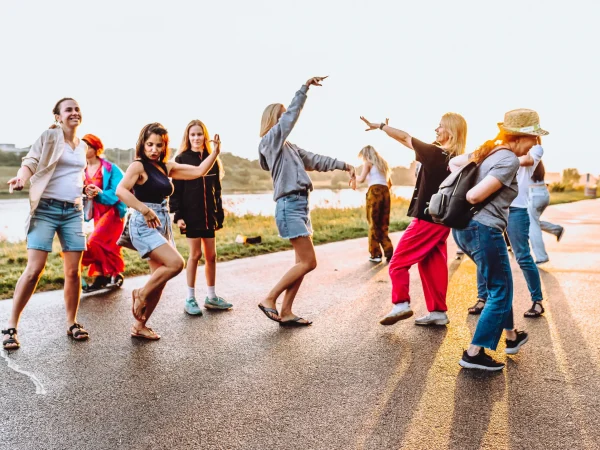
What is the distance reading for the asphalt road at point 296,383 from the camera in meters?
3.42

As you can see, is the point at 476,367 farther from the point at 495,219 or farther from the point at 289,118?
the point at 289,118

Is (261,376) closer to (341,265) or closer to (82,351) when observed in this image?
(82,351)

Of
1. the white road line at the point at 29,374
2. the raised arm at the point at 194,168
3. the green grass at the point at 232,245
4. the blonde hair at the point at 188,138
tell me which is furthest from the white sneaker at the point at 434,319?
the green grass at the point at 232,245

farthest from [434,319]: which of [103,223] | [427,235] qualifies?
[103,223]

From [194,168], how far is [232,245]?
21.6 feet

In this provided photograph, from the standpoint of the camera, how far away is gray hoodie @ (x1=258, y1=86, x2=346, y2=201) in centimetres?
557

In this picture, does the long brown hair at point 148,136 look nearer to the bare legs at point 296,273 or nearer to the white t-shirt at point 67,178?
the white t-shirt at point 67,178

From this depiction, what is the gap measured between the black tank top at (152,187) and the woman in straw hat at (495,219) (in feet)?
8.31

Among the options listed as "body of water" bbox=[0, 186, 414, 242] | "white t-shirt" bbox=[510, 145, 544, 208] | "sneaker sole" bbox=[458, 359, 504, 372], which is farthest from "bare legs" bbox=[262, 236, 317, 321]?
"body of water" bbox=[0, 186, 414, 242]

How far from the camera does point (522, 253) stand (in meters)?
6.45

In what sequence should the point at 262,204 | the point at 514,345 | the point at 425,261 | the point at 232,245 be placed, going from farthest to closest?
the point at 262,204, the point at 232,245, the point at 425,261, the point at 514,345

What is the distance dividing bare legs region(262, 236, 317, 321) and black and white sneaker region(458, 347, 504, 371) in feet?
5.82

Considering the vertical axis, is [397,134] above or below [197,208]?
above

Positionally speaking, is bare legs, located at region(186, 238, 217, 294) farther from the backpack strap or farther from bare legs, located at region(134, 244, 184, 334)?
the backpack strap
